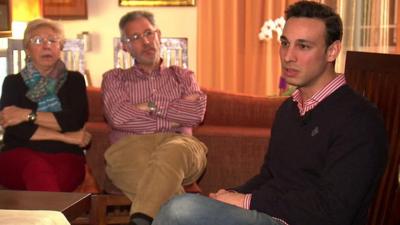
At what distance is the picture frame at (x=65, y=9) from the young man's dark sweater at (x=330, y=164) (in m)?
3.82

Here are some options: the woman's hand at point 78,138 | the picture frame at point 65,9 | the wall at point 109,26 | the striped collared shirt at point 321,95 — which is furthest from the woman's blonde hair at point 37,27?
the wall at point 109,26

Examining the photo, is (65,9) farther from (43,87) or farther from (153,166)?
(153,166)

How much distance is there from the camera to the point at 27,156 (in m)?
2.63

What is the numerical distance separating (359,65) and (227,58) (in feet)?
11.0

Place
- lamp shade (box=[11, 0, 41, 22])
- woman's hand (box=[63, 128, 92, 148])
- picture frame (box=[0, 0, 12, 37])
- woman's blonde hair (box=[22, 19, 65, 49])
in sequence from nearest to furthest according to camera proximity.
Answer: woman's hand (box=[63, 128, 92, 148]) → woman's blonde hair (box=[22, 19, 65, 49]) → picture frame (box=[0, 0, 12, 37]) → lamp shade (box=[11, 0, 41, 22])

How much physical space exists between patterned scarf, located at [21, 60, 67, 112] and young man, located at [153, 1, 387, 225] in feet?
4.13

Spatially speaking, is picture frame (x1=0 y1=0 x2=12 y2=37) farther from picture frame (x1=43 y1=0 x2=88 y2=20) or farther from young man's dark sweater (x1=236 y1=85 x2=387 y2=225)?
young man's dark sweater (x1=236 y1=85 x2=387 y2=225)

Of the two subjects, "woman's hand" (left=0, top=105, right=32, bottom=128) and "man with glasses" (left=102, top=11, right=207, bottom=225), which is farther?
"woman's hand" (left=0, top=105, right=32, bottom=128)

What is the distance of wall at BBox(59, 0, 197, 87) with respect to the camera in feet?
17.7

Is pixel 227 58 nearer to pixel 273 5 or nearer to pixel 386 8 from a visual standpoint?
pixel 273 5

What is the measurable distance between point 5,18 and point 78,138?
5.11 feet

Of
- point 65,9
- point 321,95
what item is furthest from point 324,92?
point 65,9

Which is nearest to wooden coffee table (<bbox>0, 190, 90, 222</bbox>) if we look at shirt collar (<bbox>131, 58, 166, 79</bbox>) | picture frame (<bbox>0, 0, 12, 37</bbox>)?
shirt collar (<bbox>131, 58, 166, 79</bbox>)

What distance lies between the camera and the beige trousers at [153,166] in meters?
2.49
